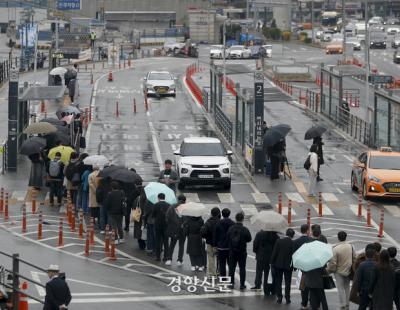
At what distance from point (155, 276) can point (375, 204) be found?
471 inches

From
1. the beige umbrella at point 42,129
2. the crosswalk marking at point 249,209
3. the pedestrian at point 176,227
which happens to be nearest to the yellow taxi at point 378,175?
the crosswalk marking at point 249,209

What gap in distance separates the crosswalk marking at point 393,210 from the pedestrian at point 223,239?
1052cm

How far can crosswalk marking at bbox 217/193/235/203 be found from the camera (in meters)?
37.2

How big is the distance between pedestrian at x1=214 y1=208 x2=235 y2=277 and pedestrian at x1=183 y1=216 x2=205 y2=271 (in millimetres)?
780

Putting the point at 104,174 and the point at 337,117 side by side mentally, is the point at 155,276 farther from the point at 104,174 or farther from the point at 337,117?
the point at 337,117

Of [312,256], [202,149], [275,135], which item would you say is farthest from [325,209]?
[312,256]

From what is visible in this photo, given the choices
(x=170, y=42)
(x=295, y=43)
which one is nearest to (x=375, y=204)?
(x=170, y=42)

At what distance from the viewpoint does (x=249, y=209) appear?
3578 centimetres

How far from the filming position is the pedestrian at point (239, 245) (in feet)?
82.1

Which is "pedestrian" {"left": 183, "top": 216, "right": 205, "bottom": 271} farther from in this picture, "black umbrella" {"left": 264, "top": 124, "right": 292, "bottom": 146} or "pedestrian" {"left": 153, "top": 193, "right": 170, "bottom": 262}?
"black umbrella" {"left": 264, "top": 124, "right": 292, "bottom": 146}

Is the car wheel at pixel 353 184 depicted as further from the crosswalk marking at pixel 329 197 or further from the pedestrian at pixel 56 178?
the pedestrian at pixel 56 178

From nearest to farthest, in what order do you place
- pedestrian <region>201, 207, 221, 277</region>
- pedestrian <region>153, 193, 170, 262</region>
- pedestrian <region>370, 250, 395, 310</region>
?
1. pedestrian <region>370, 250, 395, 310</region>
2. pedestrian <region>201, 207, 221, 277</region>
3. pedestrian <region>153, 193, 170, 262</region>

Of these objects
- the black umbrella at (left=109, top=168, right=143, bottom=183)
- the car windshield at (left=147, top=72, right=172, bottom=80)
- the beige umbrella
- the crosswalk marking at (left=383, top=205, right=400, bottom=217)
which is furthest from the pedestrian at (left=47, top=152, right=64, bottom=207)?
the car windshield at (left=147, top=72, right=172, bottom=80)

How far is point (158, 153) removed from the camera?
47125 mm
